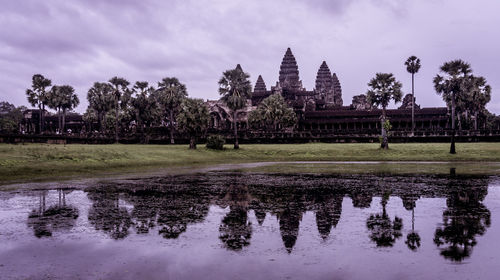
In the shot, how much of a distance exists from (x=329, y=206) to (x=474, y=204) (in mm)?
5396

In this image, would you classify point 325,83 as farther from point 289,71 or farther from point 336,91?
point 289,71

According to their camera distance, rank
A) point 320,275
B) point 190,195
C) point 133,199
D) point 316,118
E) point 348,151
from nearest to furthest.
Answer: point 320,275
point 133,199
point 190,195
point 348,151
point 316,118

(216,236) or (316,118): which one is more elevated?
(316,118)

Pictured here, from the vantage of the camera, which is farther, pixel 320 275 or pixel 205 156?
pixel 205 156

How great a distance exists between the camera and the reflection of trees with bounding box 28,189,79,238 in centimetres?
1280

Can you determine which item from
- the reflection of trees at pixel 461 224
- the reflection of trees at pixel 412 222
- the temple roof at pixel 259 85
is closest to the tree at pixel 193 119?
the reflection of trees at pixel 412 222

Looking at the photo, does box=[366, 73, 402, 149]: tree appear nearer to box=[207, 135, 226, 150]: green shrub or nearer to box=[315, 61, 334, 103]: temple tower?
box=[207, 135, 226, 150]: green shrub

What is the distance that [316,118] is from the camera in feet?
350

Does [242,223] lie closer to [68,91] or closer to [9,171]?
[9,171]

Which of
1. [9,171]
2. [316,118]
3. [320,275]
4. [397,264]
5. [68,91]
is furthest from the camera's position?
[316,118]

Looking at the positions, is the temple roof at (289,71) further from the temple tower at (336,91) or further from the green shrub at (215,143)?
the green shrub at (215,143)

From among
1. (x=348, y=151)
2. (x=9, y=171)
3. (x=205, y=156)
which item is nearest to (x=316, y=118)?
(x=348, y=151)

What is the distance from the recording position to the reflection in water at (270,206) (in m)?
12.0

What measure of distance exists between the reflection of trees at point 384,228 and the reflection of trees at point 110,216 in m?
6.59
